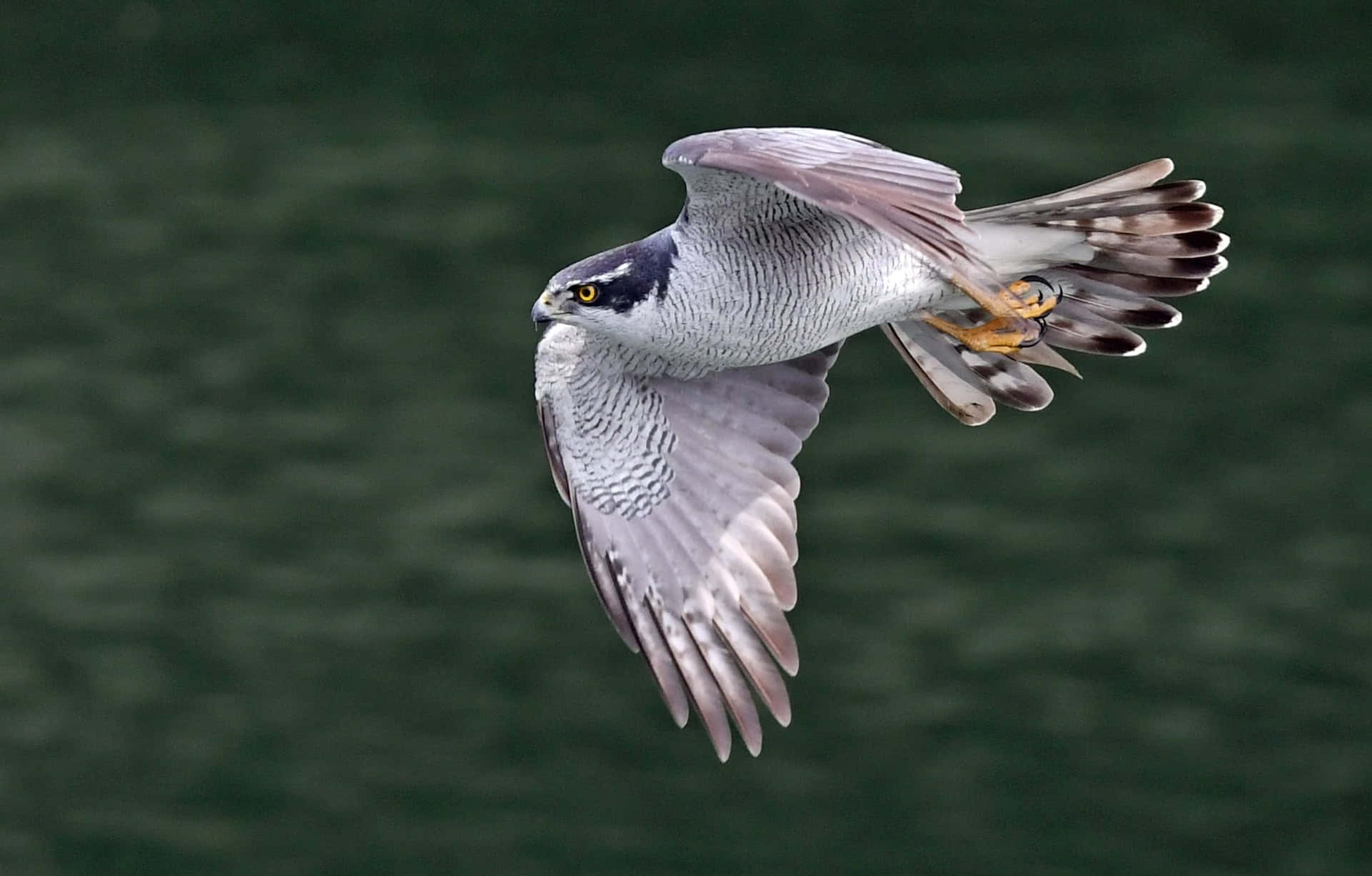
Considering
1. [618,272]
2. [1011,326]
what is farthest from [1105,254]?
[618,272]

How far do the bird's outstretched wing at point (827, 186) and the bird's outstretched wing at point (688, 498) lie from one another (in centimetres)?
85

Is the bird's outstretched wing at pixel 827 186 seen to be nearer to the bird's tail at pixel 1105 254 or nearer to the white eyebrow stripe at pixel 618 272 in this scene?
the white eyebrow stripe at pixel 618 272

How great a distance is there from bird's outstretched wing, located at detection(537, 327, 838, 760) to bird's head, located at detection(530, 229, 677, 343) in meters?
0.56

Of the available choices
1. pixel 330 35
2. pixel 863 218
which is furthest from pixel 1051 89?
pixel 863 218

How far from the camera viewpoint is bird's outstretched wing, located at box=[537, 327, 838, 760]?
620 cm

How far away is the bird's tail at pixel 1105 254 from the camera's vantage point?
6.04m

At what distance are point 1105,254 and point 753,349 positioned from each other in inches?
43.7

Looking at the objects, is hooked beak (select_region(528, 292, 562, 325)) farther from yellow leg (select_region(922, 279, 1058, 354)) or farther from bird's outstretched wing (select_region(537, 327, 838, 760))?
yellow leg (select_region(922, 279, 1058, 354))

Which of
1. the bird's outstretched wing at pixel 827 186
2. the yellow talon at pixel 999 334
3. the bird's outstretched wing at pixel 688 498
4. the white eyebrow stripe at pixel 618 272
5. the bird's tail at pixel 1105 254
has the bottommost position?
the bird's outstretched wing at pixel 688 498

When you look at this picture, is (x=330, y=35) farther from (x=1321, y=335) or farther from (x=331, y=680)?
(x=1321, y=335)

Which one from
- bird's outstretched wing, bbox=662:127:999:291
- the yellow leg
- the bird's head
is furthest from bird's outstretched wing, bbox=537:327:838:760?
bird's outstretched wing, bbox=662:127:999:291

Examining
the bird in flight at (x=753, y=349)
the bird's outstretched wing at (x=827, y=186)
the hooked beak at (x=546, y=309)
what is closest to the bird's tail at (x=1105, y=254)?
the bird in flight at (x=753, y=349)

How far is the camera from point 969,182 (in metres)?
10.1

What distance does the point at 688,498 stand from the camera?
20.9ft
